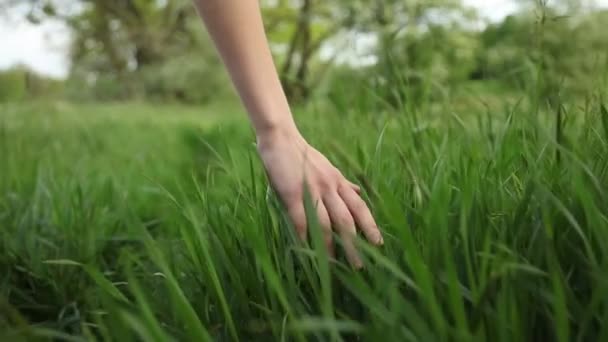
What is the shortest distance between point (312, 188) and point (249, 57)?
0.17 m

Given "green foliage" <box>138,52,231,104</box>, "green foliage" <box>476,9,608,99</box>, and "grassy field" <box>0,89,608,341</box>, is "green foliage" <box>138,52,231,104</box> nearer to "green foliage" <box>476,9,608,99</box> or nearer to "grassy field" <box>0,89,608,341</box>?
"green foliage" <box>476,9,608,99</box>

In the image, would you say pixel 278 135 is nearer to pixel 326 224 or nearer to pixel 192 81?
pixel 326 224

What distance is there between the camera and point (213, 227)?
81cm

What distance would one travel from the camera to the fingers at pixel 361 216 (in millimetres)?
709

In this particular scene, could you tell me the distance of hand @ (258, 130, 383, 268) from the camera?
2.32 feet

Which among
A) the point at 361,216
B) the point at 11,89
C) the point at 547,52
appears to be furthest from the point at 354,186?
the point at 11,89

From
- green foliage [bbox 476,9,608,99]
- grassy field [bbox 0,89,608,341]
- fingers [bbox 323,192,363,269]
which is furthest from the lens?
green foliage [bbox 476,9,608,99]

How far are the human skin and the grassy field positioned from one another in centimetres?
3

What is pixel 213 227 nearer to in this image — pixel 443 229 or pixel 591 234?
pixel 443 229

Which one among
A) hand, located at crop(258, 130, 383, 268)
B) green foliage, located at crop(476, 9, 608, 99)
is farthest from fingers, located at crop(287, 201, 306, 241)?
green foliage, located at crop(476, 9, 608, 99)

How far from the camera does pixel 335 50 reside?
257 cm

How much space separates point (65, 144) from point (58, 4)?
1069 cm

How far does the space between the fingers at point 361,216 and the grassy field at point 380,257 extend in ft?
0.06

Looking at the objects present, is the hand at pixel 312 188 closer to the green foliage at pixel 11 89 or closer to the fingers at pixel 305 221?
the fingers at pixel 305 221
